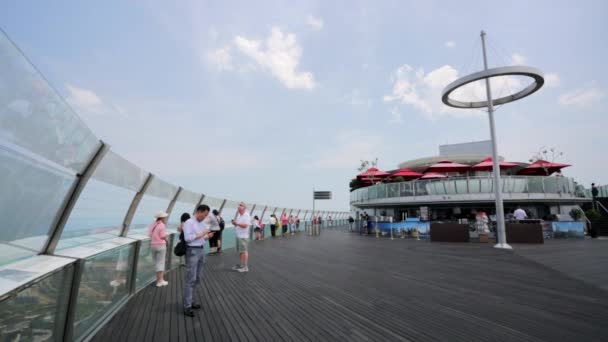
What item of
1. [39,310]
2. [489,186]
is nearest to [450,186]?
[489,186]

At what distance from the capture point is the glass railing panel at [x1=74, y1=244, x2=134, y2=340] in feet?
9.07

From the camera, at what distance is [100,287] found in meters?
3.20

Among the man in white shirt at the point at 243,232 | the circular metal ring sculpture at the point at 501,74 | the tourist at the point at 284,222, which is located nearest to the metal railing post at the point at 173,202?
the man in white shirt at the point at 243,232

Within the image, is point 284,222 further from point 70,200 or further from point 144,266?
point 70,200

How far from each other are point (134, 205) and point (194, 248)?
1.86 metres

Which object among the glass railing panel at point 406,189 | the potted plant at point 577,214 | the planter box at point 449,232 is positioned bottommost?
the planter box at point 449,232

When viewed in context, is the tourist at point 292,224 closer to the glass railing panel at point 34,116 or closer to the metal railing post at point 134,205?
the metal railing post at point 134,205

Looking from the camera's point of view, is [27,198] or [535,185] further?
[535,185]

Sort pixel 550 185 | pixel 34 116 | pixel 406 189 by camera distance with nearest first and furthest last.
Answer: pixel 34 116
pixel 550 185
pixel 406 189

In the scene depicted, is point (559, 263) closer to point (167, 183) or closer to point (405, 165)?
point (167, 183)

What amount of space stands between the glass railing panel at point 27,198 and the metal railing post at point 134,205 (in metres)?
2.06

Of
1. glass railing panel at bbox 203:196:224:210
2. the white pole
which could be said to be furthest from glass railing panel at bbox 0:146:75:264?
the white pole

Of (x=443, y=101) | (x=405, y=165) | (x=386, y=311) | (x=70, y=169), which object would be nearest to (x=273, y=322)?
Result: (x=386, y=311)

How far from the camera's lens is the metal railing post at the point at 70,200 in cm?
263
